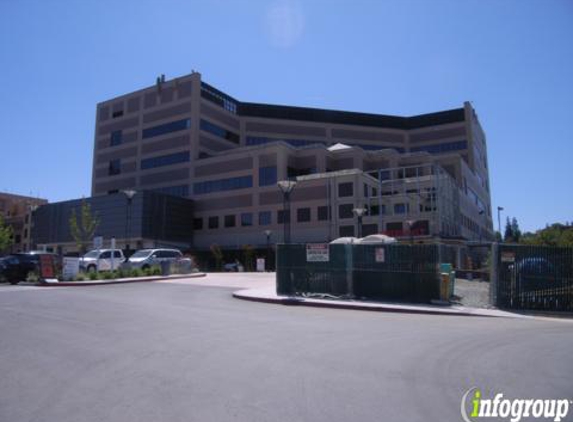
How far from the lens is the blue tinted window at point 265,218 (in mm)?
59344

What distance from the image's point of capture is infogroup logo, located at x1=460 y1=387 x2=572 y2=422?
4534mm

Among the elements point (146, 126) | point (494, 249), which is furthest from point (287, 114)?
point (494, 249)

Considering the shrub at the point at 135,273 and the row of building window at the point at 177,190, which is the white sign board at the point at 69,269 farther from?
the row of building window at the point at 177,190

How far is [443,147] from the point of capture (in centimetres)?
8181

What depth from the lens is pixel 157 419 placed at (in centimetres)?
436

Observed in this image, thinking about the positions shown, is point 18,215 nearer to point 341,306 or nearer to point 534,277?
point 341,306

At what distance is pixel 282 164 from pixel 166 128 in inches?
824

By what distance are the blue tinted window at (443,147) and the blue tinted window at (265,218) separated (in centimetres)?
3678

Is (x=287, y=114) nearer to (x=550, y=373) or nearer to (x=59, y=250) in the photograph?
(x=59, y=250)

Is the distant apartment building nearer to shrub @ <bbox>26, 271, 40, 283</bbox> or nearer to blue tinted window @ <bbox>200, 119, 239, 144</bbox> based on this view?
blue tinted window @ <bbox>200, 119, 239, 144</bbox>

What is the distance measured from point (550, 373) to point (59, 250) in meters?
71.3

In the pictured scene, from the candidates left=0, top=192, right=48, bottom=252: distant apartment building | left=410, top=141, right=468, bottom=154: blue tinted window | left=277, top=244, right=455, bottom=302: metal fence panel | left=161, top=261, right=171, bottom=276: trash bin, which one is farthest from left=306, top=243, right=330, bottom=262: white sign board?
left=0, top=192, right=48, bottom=252: distant apartment building

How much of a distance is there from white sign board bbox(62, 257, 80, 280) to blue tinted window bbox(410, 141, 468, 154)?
6953cm

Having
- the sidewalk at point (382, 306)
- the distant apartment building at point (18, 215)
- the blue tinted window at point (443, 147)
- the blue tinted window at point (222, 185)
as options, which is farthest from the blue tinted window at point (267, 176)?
the distant apartment building at point (18, 215)
